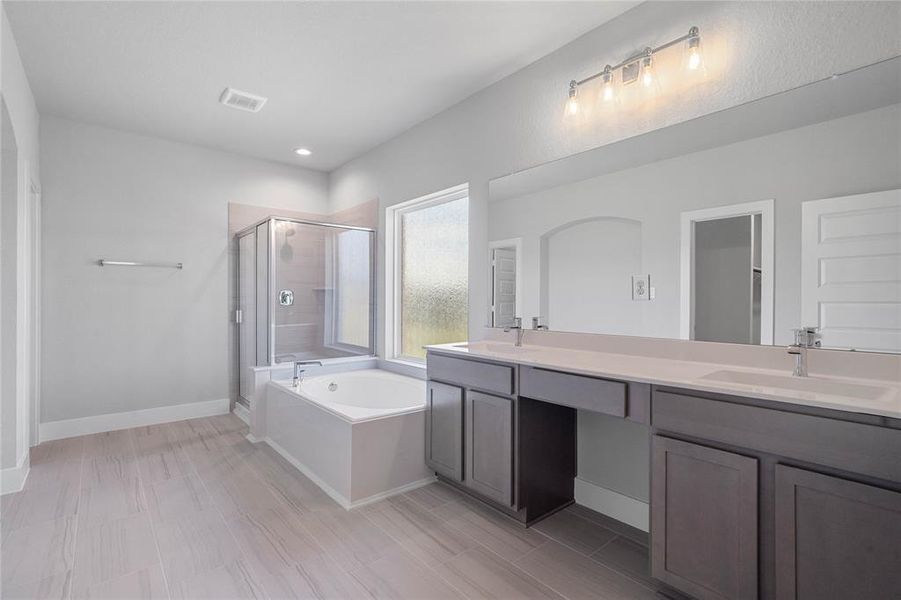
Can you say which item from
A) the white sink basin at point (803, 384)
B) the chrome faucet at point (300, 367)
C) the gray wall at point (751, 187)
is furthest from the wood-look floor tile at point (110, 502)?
the white sink basin at point (803, 384)

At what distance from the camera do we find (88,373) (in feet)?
11.5

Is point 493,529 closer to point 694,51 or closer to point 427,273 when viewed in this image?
point 427,273

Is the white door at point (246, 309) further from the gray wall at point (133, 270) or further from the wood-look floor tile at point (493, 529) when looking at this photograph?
the wood-look floor tile at point (493, 529)

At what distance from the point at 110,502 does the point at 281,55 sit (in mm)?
2617

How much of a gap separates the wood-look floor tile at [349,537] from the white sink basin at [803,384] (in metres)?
1.52

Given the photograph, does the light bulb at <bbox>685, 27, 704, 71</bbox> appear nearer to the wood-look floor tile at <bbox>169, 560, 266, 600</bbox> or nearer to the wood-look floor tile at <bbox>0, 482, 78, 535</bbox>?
the wood-look floor tile at <bbox>169, 560, 266, 600</bbox>

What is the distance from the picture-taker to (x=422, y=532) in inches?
81.3

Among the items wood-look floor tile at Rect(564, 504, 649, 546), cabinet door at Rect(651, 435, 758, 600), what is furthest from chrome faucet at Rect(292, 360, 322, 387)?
cabinet door at Rect(651, 435, 758, 600)

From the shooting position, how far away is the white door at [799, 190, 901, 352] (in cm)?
142

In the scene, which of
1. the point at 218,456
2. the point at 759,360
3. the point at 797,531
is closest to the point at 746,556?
the point at 797,531

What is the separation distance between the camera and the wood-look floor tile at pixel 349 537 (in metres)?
1.87

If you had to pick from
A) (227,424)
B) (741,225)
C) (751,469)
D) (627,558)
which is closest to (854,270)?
(741,225)

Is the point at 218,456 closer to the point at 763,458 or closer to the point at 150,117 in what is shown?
the point at 150,117

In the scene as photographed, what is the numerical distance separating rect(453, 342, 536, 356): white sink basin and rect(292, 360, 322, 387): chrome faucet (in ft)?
4.33
